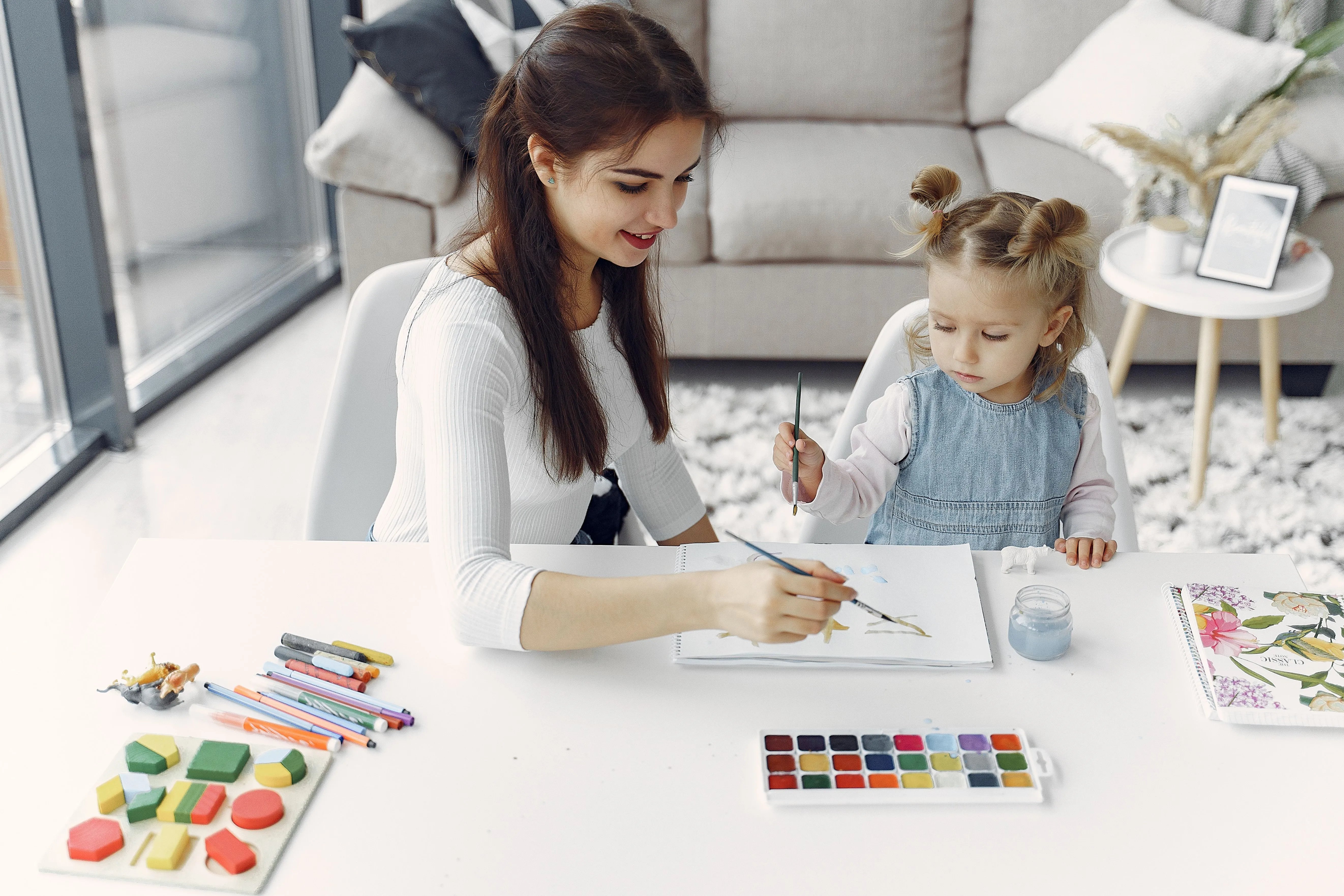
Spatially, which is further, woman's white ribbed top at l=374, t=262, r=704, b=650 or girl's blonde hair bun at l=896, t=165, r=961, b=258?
girl's blonde hair bun at l=896, t=165, r=961, b=258

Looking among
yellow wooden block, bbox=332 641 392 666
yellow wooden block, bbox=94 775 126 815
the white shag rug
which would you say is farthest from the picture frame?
yellow wooden block, bbox=94 775 126 815

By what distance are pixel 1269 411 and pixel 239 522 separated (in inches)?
89.6

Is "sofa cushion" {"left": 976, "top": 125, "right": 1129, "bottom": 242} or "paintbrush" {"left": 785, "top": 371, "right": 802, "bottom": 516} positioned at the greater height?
"paintbrush" {"left": 785, "top": 371, "right": 802, "bottom": 516}

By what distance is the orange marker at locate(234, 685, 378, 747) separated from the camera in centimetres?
85

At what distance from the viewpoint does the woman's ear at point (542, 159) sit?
1083mm

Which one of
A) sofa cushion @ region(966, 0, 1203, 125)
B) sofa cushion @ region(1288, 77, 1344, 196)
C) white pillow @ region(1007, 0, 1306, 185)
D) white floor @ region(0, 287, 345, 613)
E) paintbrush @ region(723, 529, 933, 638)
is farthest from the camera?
Result: sofa cushion @ region(966, 0, 1203, 125)

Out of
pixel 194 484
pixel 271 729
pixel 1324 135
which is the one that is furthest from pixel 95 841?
pixel 1324 135

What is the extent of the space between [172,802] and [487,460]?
372mm

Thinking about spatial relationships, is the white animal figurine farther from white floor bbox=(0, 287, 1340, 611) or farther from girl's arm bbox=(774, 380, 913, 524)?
white floor bbox=(0, 287, 1340, 611)

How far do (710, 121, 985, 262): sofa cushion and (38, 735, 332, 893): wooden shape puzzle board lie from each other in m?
2.02

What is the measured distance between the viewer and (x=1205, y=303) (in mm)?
2182

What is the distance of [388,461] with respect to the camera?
1428 mm

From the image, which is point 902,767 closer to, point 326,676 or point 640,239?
point 326,676

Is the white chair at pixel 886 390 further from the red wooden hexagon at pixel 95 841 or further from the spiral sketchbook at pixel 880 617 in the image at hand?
the red wooden hexagon at pixel 95 841
